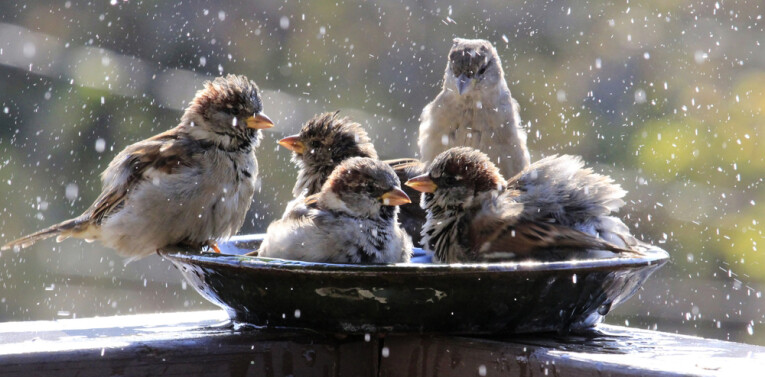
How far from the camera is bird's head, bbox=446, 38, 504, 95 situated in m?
4.91

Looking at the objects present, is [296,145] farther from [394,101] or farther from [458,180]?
[394,101]

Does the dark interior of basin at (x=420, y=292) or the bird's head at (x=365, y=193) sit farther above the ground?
the bird's head at (x=365, y=193)

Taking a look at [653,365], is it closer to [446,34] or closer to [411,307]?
[411,307]

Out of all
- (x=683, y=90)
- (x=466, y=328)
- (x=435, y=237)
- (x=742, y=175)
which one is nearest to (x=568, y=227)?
(x=435, y=237)

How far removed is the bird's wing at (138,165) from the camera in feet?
11.7

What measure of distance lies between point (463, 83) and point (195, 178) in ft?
5.88

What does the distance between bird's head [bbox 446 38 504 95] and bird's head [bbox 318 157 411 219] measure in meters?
1.90

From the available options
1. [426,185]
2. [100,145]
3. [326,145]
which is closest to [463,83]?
[326,145]

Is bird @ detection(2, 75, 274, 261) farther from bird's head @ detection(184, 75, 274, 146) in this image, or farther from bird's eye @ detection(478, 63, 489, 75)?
bird's eye @ detection(478, 63, 489, 75)

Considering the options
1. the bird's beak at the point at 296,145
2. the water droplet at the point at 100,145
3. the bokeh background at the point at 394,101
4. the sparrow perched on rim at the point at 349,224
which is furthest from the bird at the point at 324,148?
the water droplet at the point at 100,145

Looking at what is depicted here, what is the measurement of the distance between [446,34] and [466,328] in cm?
790

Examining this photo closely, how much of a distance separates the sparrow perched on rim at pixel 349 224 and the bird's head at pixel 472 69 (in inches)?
75.1

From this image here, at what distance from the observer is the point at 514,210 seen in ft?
10.1

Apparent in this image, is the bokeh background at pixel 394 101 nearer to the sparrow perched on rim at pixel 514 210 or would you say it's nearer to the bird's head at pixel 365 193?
the sparrow perched on rim at pixel 514 210
